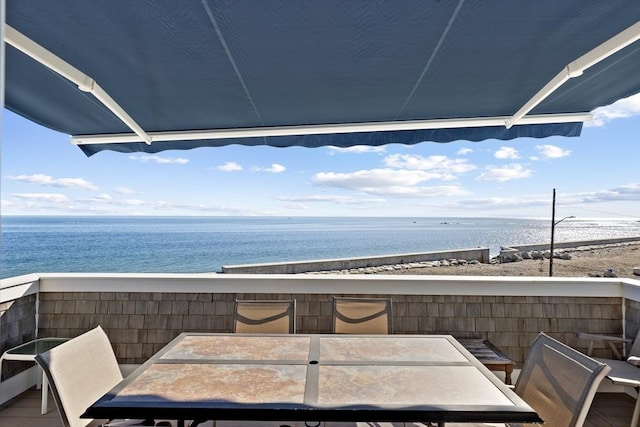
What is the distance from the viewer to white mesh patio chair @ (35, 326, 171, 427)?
5.60ft

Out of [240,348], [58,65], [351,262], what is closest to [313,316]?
[240,348]

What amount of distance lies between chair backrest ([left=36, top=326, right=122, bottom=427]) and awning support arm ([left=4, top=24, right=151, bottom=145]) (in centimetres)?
137

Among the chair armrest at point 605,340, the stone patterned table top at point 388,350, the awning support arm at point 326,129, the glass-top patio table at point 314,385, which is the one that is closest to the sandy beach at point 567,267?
the chair armrest at point 605,340

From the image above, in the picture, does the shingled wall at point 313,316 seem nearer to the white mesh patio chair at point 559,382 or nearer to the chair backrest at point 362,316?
the chair backrest at point 362,316

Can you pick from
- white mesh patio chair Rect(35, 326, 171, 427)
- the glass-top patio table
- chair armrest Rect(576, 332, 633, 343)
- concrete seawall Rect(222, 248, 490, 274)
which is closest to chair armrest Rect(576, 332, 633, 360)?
chair armrest Rect(576, 332, 633, 343)

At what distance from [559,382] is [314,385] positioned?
1.10 meters

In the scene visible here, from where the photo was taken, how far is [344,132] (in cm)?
329

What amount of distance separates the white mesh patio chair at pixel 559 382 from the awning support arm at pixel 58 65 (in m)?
2.75

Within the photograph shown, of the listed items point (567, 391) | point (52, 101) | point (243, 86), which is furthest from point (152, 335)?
point (567, 391)

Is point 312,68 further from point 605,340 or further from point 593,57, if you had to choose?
point 605,340

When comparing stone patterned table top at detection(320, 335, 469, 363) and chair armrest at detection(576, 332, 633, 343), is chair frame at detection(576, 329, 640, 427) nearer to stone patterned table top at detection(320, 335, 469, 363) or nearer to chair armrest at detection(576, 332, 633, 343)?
chair armrest at detection(576, 332, 633, 343)

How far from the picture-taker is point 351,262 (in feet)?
64.8

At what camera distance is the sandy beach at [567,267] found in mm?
18459

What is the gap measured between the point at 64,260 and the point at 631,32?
3577 cm
